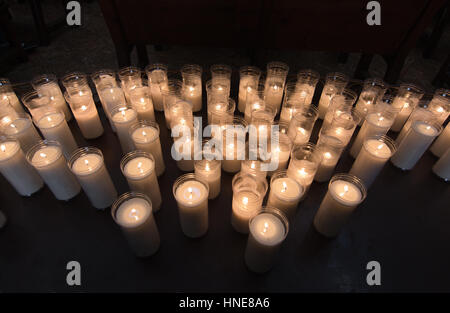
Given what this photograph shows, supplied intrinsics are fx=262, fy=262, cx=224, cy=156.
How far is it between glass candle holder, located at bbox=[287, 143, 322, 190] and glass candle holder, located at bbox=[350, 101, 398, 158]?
0.37 metres

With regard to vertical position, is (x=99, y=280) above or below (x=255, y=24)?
below

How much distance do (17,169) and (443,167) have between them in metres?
2.24

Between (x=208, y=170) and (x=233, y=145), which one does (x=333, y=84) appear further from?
(x=208, y=170)

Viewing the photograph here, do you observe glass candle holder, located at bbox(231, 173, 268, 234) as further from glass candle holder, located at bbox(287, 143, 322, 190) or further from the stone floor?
the stone floor

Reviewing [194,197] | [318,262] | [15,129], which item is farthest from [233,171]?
[15,129]

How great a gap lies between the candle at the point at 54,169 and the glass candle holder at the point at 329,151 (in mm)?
1257

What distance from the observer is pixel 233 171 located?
149 centimetres

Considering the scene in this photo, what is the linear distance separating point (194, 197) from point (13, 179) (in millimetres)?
920

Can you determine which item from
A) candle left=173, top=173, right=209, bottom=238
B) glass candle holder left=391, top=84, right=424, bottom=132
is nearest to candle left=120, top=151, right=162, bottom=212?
candle left=173, top=173, right=209, bottom=238

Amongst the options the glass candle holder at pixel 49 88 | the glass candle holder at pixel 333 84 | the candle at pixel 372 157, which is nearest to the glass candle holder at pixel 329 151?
the candle at pixel 372 157

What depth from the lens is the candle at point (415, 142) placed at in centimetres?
139

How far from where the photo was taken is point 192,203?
1.07 meters

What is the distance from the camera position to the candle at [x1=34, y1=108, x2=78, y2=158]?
4.51ft
